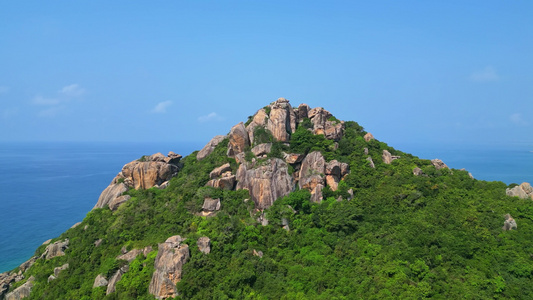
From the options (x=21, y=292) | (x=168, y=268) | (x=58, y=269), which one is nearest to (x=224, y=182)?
(x=168, y=268)

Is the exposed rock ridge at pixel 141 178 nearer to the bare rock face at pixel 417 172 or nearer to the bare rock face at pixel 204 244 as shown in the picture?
the bare rock face at pixel 204 244

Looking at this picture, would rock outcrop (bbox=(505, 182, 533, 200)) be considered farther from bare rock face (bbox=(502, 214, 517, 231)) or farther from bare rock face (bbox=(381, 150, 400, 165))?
bare rock face (bbox=(381, 150, 400, 165))

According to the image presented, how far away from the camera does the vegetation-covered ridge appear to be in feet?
82.8

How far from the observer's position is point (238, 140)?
37.9m

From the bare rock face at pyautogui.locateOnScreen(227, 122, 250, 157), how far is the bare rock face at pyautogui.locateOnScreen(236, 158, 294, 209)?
10.7ft

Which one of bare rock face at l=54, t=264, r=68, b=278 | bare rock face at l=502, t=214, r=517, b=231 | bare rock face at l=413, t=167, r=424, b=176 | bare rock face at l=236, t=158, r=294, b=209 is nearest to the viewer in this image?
bare rock face at l=502, t=214, r=517, b=231

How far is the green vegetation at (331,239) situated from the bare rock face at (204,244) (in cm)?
46

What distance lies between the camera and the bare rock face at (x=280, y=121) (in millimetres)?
37812

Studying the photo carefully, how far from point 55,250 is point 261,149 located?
23129 mm

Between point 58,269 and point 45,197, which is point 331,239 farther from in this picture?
point 45,197

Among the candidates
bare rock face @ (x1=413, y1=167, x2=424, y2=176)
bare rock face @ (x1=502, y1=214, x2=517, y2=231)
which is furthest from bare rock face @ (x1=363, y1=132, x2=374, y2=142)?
bare rock face @ (x1=502, y1=214, x2=517, y2=231)

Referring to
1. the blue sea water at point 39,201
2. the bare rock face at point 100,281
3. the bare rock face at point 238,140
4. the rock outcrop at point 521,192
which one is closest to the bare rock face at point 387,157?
the rock outcrop at point 521,192

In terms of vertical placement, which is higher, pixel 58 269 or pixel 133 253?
pixel 133 253

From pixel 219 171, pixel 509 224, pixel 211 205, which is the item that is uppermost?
pixel 219 171
